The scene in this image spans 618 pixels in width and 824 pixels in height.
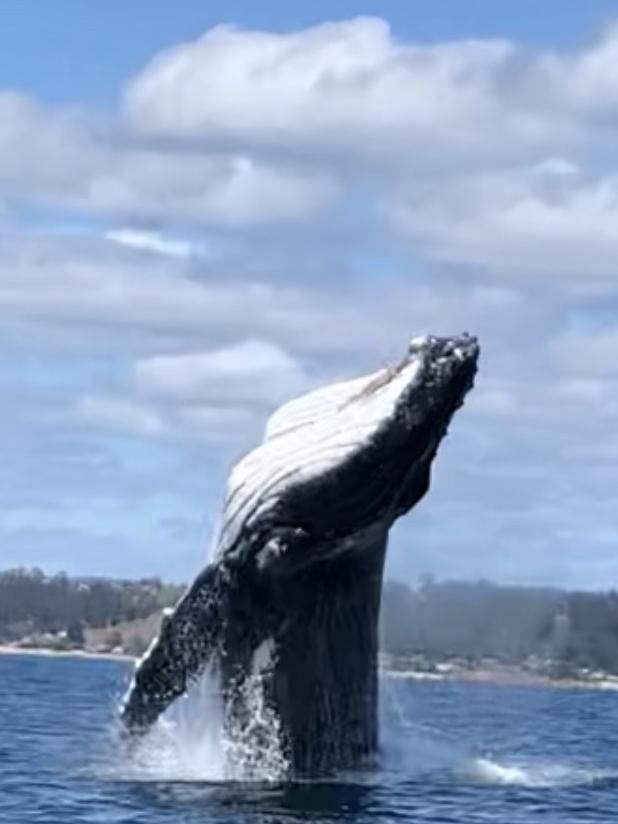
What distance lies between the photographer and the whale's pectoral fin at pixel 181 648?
28062mm

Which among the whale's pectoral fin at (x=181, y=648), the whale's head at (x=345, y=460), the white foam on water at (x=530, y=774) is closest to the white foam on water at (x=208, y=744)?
the whale's pectoral fin at (x=181, y=648)

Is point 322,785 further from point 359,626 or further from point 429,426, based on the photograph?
point 429,426

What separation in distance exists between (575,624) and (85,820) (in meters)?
18.7

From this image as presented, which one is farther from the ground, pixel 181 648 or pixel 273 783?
pixel 181 648

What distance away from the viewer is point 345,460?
26.4 m

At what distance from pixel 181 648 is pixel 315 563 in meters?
1.75

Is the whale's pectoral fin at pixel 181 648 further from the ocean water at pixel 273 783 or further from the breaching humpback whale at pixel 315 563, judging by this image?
the ocean water at pixel 273 783

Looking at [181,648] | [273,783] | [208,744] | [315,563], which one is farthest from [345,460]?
[208,744]

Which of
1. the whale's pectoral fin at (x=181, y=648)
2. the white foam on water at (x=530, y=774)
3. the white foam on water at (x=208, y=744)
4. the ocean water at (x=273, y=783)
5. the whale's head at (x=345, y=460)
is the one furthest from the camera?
the white foam on water at (x=530, y=774)

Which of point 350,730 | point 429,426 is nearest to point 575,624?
point 350,730

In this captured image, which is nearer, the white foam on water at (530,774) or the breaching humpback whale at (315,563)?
the breaching humpback whale at (315,563)

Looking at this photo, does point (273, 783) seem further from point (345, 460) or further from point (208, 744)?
point (345, 460)

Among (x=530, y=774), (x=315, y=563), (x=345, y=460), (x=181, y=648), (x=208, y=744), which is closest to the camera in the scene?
(x=345, y=460)

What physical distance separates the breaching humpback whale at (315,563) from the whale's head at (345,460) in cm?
1
